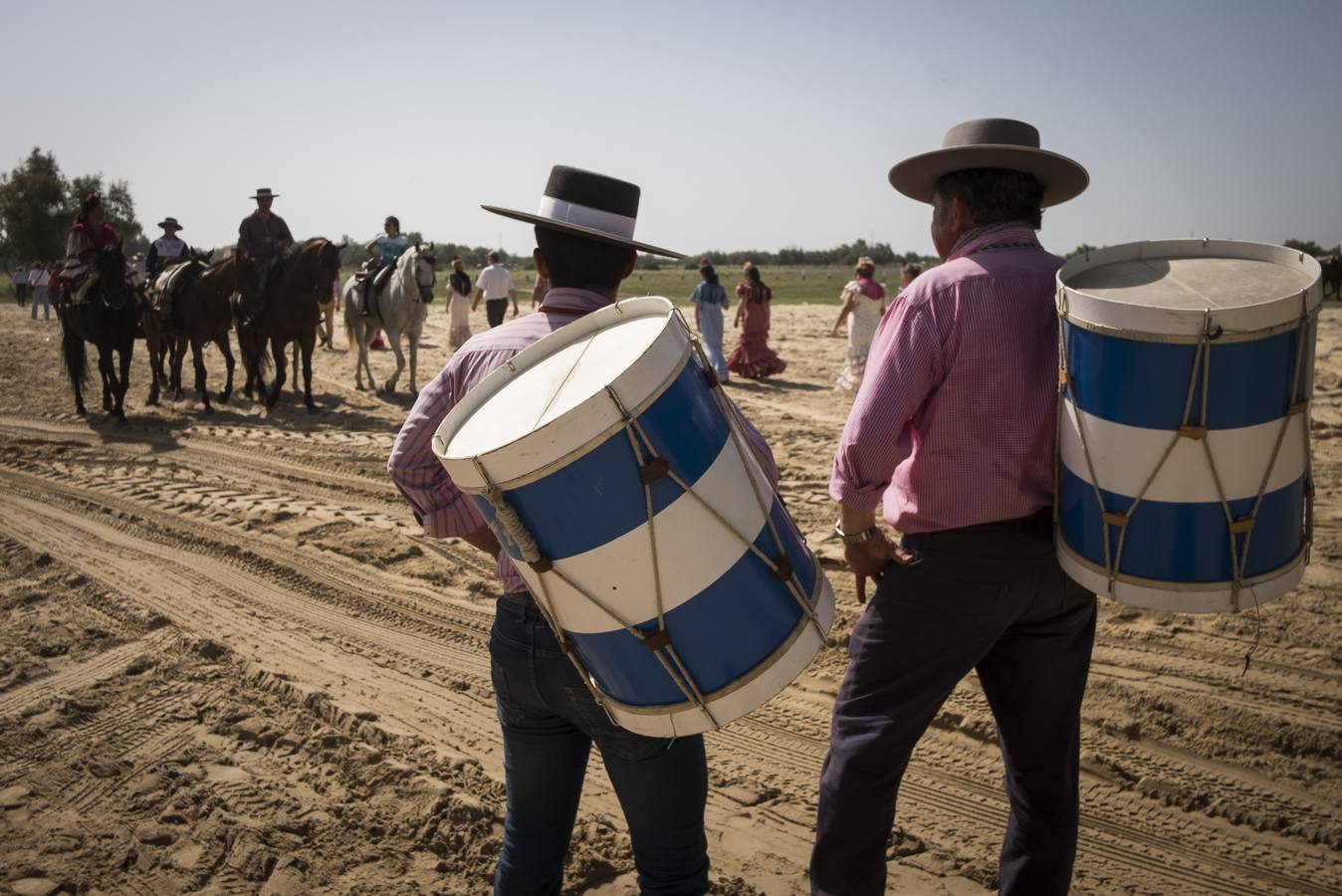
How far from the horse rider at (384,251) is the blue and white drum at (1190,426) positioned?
44.2 feet

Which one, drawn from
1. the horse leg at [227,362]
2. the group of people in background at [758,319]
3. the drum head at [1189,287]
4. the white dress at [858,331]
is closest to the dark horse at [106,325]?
the horse leg at [227,362]

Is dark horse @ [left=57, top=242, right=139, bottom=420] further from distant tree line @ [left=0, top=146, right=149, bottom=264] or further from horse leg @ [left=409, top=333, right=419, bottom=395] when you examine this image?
distant tree line @ [left=0, top=146, right=149, bottom=264]

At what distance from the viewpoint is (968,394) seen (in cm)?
248

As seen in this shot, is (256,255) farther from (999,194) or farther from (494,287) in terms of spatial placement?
(999,194)

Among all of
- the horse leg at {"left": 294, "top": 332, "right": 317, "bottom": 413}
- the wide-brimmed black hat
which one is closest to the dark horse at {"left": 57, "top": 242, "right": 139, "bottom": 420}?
the horse leg at {"left": 294, "top": 332, "right": 317, "bottom": 413}

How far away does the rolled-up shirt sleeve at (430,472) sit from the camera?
2322 millimetres

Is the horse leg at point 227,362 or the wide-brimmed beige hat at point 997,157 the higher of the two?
the wide-brimmed beige hat at point 997,157

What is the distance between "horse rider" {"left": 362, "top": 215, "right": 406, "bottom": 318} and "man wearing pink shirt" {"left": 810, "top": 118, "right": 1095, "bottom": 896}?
1309 cm

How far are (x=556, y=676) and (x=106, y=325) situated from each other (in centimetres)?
1156

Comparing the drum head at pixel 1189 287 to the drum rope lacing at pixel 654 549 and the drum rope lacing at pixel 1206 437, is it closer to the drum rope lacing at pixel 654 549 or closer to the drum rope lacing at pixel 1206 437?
the drum rope lacing at pixel 1206 437

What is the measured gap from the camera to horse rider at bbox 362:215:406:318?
1467 cm

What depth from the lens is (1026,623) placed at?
8.54ft

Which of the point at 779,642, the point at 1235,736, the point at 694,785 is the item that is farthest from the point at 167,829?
the point at 1235,736

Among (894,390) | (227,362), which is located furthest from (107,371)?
(894,390)
